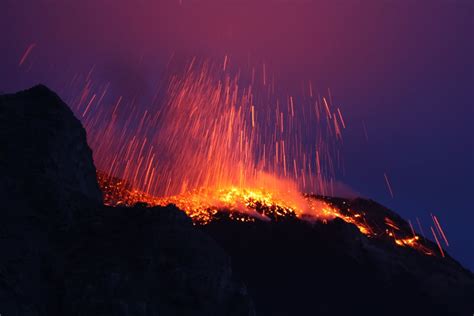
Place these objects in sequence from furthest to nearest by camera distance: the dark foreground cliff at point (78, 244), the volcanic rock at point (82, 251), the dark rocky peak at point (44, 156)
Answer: the dark rocky peak at point (44, 156) < the dark foreground cliff at point (78, 244) < the volcanic rock at point (82, 251)

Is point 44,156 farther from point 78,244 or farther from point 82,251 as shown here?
point 82,251

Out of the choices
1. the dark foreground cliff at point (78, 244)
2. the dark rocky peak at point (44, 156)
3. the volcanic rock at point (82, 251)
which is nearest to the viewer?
the volcanic rock at point (82, 251)

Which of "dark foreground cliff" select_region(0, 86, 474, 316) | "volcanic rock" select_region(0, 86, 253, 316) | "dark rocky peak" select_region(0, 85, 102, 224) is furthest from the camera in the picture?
"dark rocky peak" select_region(0, 85, 102, 224)

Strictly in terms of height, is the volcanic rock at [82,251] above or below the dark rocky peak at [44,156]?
below

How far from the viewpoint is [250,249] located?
19875 centimetres

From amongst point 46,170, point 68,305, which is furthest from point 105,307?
point 46,170

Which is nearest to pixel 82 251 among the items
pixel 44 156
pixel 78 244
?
pixel 78 244

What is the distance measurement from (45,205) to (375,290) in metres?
182

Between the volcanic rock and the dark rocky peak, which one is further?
the dark rocky peak

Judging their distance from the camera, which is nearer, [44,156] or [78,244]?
[78,244]

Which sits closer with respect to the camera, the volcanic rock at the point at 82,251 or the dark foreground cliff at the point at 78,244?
the volcanic rock at the point at 82,251

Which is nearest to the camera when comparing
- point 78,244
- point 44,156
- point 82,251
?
point 82,251

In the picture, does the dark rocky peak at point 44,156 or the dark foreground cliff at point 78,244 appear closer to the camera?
the dark foreground cliff at point 78,244

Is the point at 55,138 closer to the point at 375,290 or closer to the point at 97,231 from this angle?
the point at 97,231
